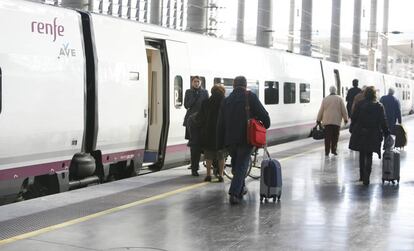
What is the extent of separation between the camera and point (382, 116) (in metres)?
9.48

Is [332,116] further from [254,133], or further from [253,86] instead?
[254,133]

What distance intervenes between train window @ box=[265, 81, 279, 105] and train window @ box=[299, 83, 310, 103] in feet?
8.22

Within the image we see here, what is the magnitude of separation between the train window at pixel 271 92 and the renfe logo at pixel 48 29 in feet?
30.2

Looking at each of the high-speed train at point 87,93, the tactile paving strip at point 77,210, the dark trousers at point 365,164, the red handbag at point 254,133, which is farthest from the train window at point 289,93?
the red handbag at point 254,133

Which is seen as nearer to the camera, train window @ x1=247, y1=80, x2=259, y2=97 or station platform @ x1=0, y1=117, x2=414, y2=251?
station platform @ x1=0, y1=117, x2=414, y2=251

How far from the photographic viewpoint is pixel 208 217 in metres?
7.18

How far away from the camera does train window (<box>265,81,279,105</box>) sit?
55.7ft

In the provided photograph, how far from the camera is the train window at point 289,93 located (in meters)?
18.5

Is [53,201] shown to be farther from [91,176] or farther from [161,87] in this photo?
[161,87]

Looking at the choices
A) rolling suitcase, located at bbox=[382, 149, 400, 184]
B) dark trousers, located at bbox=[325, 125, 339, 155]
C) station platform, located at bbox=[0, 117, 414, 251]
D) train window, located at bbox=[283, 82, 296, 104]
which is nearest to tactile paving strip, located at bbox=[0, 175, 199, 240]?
station platform, located at bbox=[0, 117, 414, 251]

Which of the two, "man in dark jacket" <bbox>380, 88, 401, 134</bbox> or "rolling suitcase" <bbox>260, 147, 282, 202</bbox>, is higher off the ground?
"man in dark jacket" <bbox>380, 88, 401, 134</bbox>

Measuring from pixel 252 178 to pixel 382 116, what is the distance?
243 cm

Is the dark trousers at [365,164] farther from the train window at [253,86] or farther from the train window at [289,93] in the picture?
the train window at [289,93]

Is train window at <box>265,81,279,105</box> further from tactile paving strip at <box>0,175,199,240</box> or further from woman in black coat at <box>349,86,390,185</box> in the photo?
tactile paving strip at <box>0,175,199,240</box>
